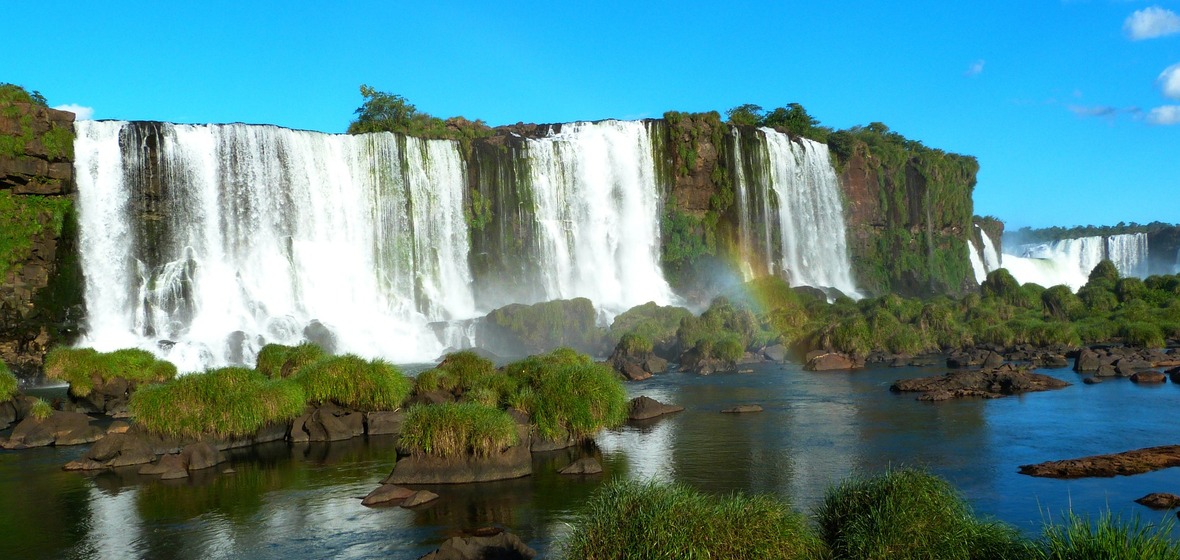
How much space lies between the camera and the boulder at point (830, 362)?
1684 inches

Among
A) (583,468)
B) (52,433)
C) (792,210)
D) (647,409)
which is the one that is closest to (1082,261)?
(792,210)

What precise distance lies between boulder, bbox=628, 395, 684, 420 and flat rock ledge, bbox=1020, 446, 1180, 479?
10830 mm

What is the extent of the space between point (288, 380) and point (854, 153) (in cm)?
6519

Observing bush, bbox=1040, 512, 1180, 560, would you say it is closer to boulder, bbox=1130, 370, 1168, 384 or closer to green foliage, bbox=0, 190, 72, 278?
boulder, bbox=1130, 370, 1168, 384

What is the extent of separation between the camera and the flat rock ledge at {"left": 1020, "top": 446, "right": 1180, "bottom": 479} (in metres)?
19.2

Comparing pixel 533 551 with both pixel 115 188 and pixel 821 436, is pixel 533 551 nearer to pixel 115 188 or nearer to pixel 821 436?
pixel 821 436

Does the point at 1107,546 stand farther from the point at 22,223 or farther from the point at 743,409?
the point at 22,223

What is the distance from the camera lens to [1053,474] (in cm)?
1928

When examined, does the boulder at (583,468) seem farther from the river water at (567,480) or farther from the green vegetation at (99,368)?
the green vegetation at (99,368)

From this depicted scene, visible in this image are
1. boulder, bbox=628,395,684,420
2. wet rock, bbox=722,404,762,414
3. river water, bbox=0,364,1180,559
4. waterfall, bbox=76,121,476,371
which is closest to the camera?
river water, bbox=0,364,1180,559

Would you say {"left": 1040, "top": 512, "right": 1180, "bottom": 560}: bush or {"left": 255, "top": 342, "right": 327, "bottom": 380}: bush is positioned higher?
{"left": 255, "top": 342, "right": 327, "bottom": 380}: bush

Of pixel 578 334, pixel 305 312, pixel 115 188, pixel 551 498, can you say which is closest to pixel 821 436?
pixel 551 498

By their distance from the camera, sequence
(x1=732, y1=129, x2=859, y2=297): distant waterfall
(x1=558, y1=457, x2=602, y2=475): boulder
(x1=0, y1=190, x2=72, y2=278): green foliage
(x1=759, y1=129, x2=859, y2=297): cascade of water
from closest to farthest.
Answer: (x1=558, y1=457, x2=602, y2=475): boulder
(x1=0, y1=190, x2=72, y2=278): green foliage
(x1=732, y1=129, x2=859, y2=297): distant waterfall
(x1=759, y1=129, x2=859, y2=297): cascade of water

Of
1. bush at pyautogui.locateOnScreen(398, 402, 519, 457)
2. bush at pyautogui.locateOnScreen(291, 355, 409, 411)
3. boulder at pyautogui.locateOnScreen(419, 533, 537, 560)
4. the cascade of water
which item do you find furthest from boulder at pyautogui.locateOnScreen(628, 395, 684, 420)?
the cascade of water
